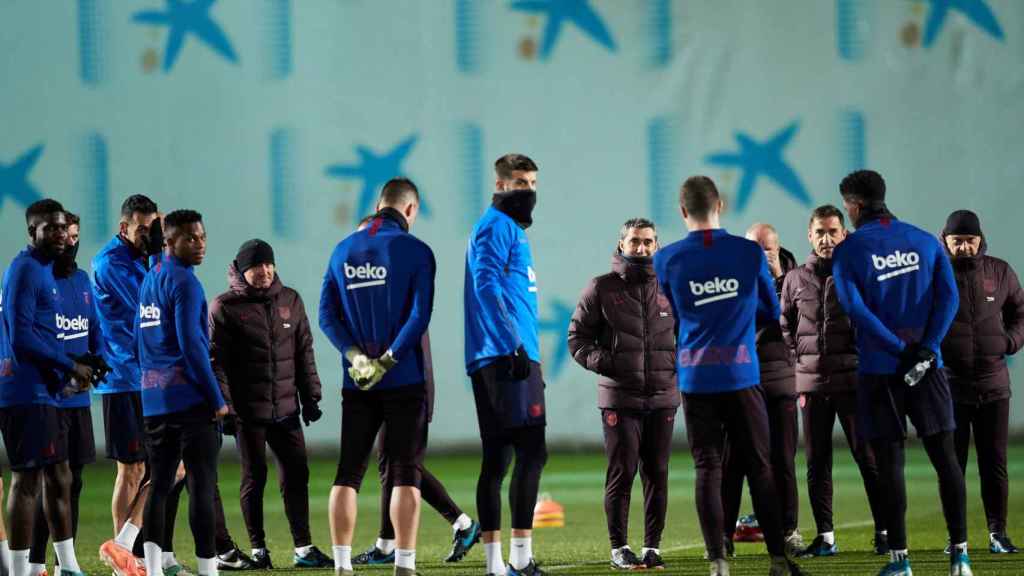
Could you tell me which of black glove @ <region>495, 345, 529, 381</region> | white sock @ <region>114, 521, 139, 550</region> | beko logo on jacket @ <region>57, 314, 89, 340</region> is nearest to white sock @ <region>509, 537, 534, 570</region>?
black glove @ <region>495, 345, 529, 381</region>

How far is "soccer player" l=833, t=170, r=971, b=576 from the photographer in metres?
6.25

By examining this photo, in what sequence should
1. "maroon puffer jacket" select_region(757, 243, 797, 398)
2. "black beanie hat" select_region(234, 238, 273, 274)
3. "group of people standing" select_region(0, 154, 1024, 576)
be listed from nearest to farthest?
"group of people standing" select_region(0, 154, 1024, 576) → "maroon puffer jacket" select_region(757, 243, 797, 398) → "black beanie hat" select_region(234, 238, 273, 274)

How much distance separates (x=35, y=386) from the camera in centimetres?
668

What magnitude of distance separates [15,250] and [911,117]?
360 inches

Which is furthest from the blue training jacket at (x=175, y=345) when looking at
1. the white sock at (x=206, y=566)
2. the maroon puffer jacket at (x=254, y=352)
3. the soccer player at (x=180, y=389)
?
the maroon puffer jacket at (x=254, y=352)

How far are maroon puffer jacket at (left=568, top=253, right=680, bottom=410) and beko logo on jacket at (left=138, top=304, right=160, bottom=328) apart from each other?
7.67 ft

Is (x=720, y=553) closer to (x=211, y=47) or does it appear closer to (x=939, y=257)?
(x=939, y=257)

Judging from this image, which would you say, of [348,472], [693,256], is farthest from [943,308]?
[348,472]

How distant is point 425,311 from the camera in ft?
20.6

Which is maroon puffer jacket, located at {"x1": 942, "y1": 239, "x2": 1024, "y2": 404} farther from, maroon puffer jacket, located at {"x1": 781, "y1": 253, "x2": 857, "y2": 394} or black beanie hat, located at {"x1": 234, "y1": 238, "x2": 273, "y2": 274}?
black beanie hat, located at {"x1": 234, "y1": 238, "x2": 273, "y2": 274}

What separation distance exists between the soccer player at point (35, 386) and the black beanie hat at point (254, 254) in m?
1.28

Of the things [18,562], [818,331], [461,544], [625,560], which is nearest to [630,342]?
[818,331]

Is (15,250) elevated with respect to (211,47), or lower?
lower

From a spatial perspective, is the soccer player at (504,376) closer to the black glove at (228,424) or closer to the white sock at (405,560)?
the white sock at (405,560)
